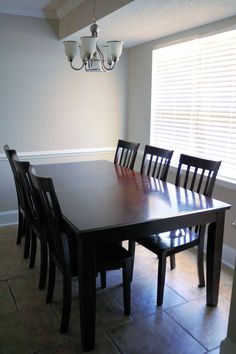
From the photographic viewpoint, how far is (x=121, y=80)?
446 cm

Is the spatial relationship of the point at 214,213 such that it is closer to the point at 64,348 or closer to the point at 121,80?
the point at 64,348

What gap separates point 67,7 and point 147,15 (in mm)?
1191

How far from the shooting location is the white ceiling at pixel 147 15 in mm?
2484

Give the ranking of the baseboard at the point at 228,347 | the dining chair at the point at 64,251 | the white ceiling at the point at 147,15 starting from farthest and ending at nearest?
the white ceiling at the point at 147,15
the dining chair at the point at 64,251
the baseboard at the point at 228,347

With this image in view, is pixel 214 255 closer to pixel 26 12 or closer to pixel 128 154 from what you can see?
pixel 128 154

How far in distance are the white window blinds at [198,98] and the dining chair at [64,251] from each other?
1456 mm

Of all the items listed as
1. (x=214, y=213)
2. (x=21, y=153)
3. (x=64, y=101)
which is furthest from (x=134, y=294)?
(x=64, y=101)

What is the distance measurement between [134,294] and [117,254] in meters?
0.55

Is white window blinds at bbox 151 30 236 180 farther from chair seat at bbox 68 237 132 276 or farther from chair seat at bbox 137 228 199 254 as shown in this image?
chair seat at bbox 68 237 132 276

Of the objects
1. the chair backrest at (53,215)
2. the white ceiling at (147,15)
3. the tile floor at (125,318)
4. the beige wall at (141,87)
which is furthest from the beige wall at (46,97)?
the chair backrest at (53,215)

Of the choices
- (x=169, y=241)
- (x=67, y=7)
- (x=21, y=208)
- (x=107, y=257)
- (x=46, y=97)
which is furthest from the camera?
(x=46, y=97)

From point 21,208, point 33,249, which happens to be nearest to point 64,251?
point 33,249

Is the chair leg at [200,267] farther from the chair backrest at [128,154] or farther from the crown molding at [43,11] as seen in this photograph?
the crown molding at [43,11]

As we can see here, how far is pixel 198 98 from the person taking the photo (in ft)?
10.9
